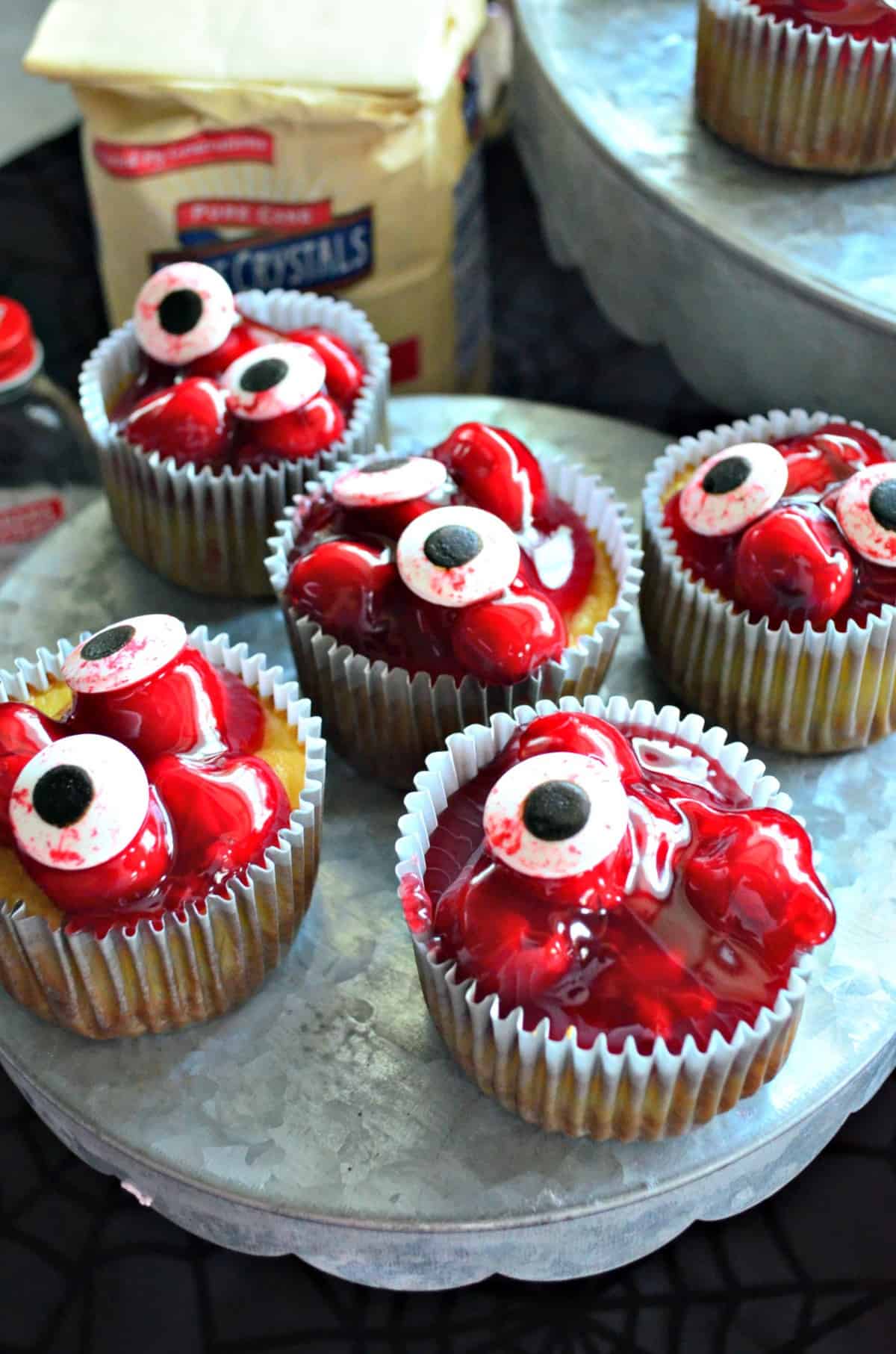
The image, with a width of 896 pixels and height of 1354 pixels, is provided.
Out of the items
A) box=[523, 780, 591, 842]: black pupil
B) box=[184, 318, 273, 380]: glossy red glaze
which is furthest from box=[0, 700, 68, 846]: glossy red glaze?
box=[184, 318, 273, 380]: glossy red glaze

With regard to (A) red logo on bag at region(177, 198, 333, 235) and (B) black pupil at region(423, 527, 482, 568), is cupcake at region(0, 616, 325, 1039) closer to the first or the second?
(B) black pupil at region(423, 527, 482, 568)

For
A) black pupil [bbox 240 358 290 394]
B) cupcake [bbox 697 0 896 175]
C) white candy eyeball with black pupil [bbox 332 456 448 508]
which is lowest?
white candy eyeball with black pupil [bbox 332 456 448 508]

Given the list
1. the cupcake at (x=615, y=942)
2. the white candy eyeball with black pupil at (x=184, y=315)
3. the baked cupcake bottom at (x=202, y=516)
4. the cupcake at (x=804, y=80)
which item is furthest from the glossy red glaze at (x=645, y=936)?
the cupcake at (x=804, y=80)

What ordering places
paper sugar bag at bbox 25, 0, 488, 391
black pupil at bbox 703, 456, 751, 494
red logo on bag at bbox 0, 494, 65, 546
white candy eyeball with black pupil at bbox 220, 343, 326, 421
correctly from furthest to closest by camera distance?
1. red logo on bag at bbox 0, 494, 65, 546
2. paper sugar bag at bbox 25, 0, 488, 391
3. white candy eyeball with black pupil at bbox 220, 343, 326, 421
4. black pupil at bbox 703, 456, 751, 494

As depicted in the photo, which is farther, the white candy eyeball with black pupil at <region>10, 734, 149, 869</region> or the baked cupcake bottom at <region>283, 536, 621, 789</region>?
the baked cupcake bottom at <region>283, 536, 621, 789</region>

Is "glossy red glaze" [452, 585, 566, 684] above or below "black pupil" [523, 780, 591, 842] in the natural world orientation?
below

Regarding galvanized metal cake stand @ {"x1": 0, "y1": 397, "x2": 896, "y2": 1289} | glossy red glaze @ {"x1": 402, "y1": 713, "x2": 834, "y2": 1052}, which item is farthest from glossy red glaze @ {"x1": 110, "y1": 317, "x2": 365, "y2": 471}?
glossy red glaze @ {"x1": 402, "y1": 713, "x2": 834, "y2": 1052}

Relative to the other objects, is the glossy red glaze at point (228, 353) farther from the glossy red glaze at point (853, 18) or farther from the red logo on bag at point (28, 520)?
the glossy red glaze at point (853, 18)

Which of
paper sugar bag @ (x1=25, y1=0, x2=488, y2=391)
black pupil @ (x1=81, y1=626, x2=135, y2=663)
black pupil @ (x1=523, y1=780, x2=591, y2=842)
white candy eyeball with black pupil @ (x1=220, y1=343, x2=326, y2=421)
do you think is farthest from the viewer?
paper sugar bag @ (x1=25, y1=0, x2=488, y2=391)

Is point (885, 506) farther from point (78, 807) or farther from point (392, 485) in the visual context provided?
point (78, 807)

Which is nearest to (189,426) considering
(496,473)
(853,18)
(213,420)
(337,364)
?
(213,420)
